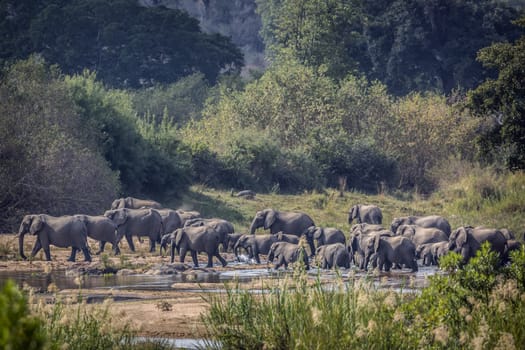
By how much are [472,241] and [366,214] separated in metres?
9.26

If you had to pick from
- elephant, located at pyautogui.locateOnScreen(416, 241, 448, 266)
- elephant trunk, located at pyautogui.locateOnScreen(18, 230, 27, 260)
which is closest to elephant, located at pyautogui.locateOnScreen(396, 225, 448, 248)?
elephant, located at pyautogui.locateOnScreen(416, 241, 448, 266)

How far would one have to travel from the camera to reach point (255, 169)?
1716 inches

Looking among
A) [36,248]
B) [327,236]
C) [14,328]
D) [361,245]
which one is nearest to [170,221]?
[327,236]

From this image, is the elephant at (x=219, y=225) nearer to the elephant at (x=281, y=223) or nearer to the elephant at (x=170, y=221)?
the elephant at (x=170, y=221)

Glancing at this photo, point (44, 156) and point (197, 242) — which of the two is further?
point (44, 156)

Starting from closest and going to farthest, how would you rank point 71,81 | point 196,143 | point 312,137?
point 71,81 < point 196,143 < point 312,137

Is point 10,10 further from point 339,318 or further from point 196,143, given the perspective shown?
point 339,318

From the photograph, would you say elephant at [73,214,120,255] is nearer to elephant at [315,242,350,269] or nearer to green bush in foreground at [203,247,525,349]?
elephant at [315,242,350,269]

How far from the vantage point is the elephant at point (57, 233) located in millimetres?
25719

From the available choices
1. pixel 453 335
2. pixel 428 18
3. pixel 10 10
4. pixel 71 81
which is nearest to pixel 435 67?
pixel 428 18

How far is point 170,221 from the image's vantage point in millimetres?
29922

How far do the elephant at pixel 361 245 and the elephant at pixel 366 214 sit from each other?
7.02m

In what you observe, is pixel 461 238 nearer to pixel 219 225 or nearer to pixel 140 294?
pixel 219 225

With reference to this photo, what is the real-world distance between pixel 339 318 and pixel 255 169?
33999 millimetres
